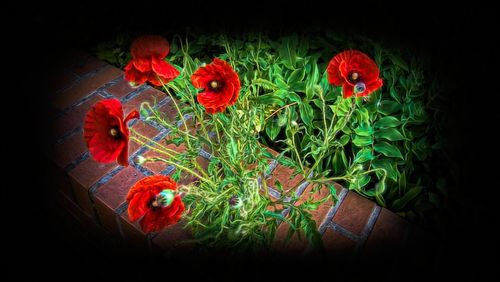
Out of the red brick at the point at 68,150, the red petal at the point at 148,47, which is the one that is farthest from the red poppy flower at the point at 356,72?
the red brick at the point at 68,150

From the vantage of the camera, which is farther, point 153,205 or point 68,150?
point 68,150

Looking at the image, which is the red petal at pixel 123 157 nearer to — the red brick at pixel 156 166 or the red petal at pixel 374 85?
the red brick at pixel 156 166

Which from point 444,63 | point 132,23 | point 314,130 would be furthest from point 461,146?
point 132,23

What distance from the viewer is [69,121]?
1253 mm

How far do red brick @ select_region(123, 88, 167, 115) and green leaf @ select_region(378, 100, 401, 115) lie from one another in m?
0.77

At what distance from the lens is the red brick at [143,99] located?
1292 mm

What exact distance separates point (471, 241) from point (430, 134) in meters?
0.32

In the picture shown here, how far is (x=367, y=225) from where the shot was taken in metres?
0.98

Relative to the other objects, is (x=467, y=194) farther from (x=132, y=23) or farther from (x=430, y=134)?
(x=132, y=23)

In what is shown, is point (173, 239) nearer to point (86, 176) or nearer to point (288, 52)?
point (86, 176)

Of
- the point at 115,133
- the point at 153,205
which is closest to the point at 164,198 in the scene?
the point at 153,205

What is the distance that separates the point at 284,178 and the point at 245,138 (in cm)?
24

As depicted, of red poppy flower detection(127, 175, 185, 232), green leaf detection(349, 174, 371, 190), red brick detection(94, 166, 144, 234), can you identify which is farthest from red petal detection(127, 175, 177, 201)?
green leaf detection(349, 174, 371, 190)

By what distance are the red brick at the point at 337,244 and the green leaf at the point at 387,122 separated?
35 cm
